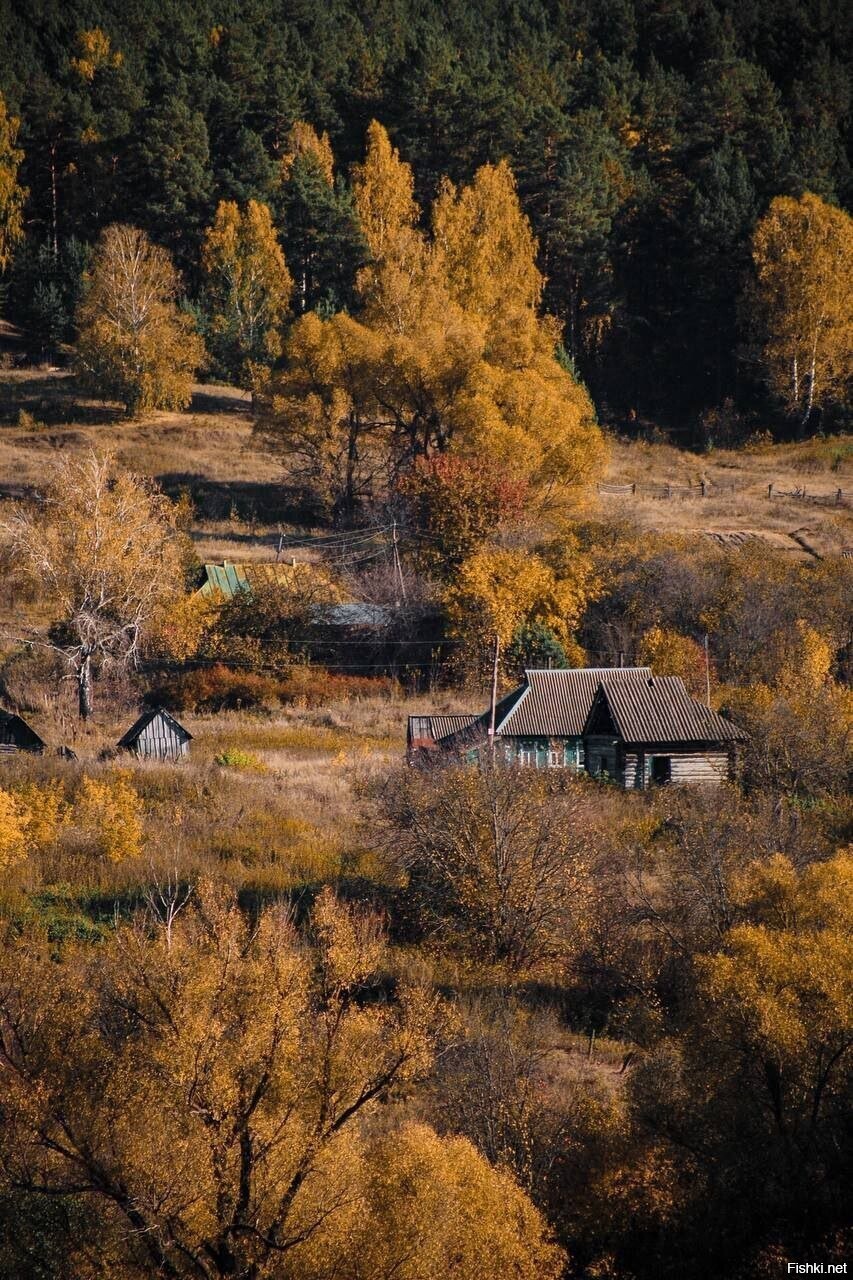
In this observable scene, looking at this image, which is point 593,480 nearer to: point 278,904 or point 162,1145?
point 278,904

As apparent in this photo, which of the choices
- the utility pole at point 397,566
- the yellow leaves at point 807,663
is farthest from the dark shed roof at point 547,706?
the utility pole at point 397,566

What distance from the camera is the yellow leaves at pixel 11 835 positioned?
25.5m

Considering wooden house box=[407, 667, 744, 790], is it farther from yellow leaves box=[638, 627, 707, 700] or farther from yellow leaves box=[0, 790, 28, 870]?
yellow leaves box=[0, 790, 28, 870]

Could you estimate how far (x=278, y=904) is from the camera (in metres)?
23.2

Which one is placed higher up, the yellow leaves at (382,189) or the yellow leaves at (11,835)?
the yellow leaves at (382,189)

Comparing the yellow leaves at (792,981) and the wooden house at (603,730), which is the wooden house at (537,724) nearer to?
the wooden house at (603,730)

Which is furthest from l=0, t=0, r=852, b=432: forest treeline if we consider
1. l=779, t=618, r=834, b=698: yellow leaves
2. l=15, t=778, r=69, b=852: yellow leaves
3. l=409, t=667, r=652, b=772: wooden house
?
l=15, t=778, r=69, b=852: yellow leaves

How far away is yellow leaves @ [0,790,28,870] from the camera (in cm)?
2555

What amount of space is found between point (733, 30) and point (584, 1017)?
253 ft

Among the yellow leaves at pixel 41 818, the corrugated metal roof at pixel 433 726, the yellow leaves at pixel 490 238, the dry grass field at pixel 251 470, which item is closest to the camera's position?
the yellow leaves at pixel 41 818

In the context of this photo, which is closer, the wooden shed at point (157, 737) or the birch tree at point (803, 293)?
the wooden shed at point (157, 737)

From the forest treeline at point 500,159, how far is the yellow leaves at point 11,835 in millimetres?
40687

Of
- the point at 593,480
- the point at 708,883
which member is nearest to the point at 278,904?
the point at 708,883

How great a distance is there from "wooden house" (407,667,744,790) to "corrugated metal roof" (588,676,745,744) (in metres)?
0.02
